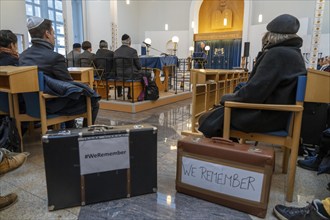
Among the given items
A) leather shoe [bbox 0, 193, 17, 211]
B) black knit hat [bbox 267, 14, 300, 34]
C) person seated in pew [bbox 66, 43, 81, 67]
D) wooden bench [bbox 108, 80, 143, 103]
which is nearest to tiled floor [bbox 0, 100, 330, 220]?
leather shoe [bbox 0, 193, 17, 211]

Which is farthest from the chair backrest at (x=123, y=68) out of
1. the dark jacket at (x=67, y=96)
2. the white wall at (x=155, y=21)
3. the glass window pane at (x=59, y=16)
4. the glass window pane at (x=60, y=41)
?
the white wall at (x=155, y=21)

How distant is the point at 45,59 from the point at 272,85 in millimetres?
1653

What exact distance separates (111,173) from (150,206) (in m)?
0.29

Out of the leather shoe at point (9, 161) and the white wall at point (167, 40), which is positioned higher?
the white wall at point (167, 40)

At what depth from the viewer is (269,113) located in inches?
56.6

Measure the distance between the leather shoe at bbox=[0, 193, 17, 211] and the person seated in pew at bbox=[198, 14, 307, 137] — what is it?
1.36m

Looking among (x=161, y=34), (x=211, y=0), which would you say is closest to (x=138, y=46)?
(x=161, y=34)

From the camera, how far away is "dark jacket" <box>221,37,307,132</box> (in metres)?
1.36

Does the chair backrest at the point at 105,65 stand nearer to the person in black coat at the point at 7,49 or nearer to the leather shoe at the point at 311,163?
the person in black coat at the point at 7,49

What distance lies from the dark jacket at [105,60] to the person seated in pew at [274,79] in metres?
3.25

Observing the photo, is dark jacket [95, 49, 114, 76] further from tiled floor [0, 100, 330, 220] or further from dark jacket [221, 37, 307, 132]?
dark jacket [221, 37, 307, 132]

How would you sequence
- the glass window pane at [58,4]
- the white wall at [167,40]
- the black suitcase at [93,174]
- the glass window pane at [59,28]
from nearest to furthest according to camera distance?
the black suitcase at [93,174]
the glass window pane at [58,4]
the glass window pane at [59,28]
the white wall at [167,40]

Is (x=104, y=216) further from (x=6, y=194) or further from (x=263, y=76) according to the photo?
(x=263, y=76)

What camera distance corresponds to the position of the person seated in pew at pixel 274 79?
1361 mm
